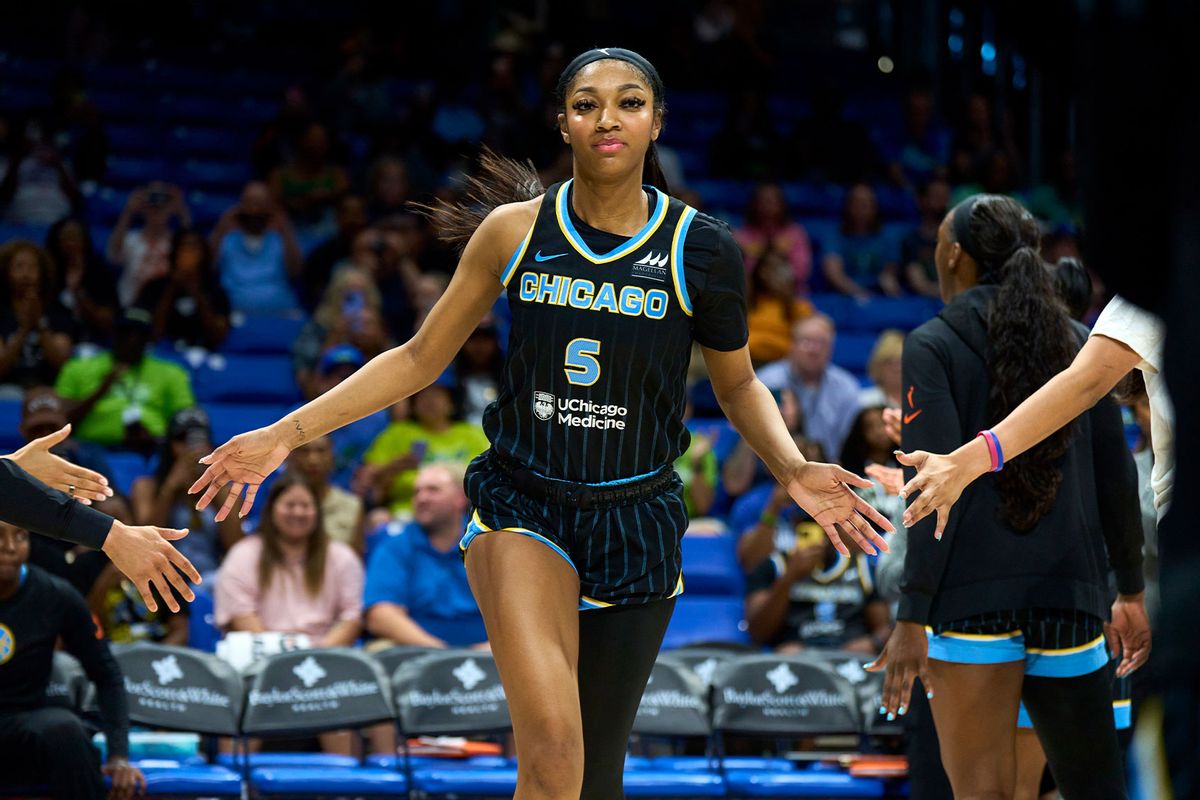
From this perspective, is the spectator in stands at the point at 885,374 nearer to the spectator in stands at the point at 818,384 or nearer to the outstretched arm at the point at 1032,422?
the spectator in stands at the point at 818,384

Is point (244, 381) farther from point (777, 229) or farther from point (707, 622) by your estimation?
point (777, 229)

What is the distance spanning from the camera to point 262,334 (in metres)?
9.95

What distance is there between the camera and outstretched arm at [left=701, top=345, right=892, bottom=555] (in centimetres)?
357

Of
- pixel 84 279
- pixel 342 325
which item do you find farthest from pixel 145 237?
pixel 342 325

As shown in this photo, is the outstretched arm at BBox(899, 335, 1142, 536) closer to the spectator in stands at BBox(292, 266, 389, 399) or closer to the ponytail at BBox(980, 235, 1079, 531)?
the ponytail at BBox(980, 235, 1079, 531)

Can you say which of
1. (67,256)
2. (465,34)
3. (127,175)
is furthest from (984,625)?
(465,34)

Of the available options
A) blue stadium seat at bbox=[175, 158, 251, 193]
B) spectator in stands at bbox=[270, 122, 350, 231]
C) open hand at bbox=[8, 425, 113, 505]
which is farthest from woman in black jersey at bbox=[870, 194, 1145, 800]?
blue stadium seat at bbox=[175, 158, 251, 193]

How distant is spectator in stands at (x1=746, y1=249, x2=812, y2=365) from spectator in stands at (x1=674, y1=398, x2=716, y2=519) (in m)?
1.35

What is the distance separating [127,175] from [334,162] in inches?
66.4

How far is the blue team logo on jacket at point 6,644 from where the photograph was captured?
18.8 ft

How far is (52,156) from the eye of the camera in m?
10.8

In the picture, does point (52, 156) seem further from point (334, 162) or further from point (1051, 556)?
point (1051, 556)

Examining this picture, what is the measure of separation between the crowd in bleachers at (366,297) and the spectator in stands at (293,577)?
0.04 ft

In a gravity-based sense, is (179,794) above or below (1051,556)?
below
